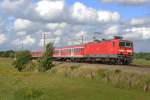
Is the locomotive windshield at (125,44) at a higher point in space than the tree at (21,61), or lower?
higher

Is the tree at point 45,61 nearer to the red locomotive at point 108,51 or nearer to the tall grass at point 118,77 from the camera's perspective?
the red locomotive at point 108,51

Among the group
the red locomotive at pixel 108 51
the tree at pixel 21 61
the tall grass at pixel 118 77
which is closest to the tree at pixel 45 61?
the red locomotive at pixel 108 51

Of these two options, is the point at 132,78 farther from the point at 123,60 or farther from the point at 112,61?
the point at 112,61

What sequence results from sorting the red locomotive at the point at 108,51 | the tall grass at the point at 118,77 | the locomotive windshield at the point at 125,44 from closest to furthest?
the tall grass at the point at 118,77 → the red locomotive at the point at 108,51 → the locomotive windshield at the point at 125,44

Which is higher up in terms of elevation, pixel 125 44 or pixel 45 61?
pixel 125 44

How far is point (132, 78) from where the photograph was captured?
108ft

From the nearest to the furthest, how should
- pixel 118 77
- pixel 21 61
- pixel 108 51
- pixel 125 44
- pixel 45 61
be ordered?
pixel 118 77 < pixel 125 44 < pixel 108 51 < pixel 45 61 < pixel 21 61

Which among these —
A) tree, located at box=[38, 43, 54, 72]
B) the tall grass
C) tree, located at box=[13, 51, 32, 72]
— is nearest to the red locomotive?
tree, located at box=[38, 43, 54, 72]

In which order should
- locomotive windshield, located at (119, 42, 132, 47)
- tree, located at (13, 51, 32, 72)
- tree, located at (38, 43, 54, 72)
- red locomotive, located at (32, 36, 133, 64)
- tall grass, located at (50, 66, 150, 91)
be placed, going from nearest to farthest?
tall grass, located at (50, 66, 150, 91) < red locomotive, located at (32, 36, 133, 64) < locomotive windshield, located at (119, 42, 132, 47) < tree, located at (38, 43, 54, 72) < tree, located at (13, 51, 32, 72)

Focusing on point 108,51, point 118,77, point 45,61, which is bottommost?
point 118,77

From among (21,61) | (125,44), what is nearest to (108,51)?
(125,44)

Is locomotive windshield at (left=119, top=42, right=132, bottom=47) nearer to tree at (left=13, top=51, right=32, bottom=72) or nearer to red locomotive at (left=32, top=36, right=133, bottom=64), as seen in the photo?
red locomotive at (left=32, top=36, right=133, bottom=64)

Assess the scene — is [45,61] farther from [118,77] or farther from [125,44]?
[118,77]

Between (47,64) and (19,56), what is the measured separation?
22.8 meters
